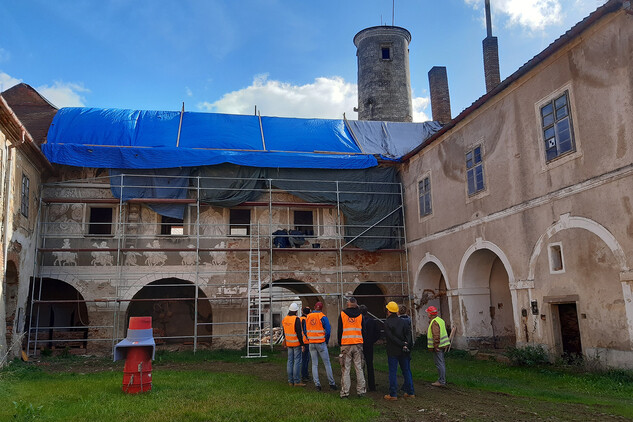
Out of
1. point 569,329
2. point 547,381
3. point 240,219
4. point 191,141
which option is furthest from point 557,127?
point 191,141

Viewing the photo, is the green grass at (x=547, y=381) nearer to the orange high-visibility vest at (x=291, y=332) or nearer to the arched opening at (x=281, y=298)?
the orange high-visibility vest at (x=291, y=332)

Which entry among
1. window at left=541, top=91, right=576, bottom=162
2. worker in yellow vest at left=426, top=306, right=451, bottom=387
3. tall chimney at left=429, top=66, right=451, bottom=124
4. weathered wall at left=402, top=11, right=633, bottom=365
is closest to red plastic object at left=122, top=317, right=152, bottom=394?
worker in yellow vest at left=426, top=306, right=451, bottom=387

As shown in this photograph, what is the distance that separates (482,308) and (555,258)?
4.05 metres

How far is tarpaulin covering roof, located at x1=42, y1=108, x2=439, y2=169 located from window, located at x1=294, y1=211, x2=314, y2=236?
1.93 metres

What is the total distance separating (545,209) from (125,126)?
46.6ft

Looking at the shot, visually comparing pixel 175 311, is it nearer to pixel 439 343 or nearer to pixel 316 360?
pixel 316 360

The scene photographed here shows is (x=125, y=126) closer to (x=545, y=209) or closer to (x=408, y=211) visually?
(x=408, y=211)

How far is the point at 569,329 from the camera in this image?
1194 cm

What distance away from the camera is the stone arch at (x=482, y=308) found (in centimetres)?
1544

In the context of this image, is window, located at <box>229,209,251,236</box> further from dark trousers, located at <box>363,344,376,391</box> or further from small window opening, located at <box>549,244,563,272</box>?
small window opening, located at <box>549,244,563,272</box>

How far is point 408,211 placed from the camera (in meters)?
19.4

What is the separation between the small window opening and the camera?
1194 centimetres

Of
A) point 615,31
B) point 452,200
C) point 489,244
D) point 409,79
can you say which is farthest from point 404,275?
point 409,79

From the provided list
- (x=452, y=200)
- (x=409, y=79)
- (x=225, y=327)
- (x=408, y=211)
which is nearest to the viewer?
(x=452, y=200)
